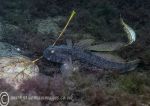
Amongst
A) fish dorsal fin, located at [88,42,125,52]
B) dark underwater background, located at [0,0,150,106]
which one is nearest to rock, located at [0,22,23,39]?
dark underwater background, located at [0,0,150,106]

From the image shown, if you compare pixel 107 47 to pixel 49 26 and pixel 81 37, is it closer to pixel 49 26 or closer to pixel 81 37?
pixel 81 37

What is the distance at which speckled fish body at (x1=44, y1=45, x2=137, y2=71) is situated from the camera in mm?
7613

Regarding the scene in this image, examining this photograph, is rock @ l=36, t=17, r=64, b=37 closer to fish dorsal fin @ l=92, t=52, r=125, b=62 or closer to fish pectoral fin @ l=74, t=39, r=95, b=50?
fish pectoral fin @ l=74, t=39, r=95, b=50

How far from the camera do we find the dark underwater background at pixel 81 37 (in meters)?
6.31

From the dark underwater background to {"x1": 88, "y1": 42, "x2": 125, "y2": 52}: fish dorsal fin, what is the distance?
0.20 meters

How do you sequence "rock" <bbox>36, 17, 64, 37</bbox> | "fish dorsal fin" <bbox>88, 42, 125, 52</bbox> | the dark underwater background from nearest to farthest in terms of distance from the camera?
the dark underwater background < "fish dorsal fin" <bbox>88, 42, 125, 52</bbox> < "rock" <bbox>36, 17, 64, 37</bbox>

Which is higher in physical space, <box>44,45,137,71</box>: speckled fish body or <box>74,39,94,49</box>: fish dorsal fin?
<box>74,39,94,49</box>: fish dorsal fin

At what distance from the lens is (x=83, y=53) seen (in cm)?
792

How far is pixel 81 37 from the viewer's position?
31.4 feet

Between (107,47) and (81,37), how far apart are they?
1.22 metres

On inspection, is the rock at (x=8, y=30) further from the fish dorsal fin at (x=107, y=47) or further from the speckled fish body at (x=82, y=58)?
the fish dorsal fin at (x=107, y=47)

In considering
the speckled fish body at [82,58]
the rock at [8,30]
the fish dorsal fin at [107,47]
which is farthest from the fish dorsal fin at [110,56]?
the rock at [8,30]

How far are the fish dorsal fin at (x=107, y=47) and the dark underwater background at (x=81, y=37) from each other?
7.8 inches

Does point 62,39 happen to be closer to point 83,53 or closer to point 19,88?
point 83,53
